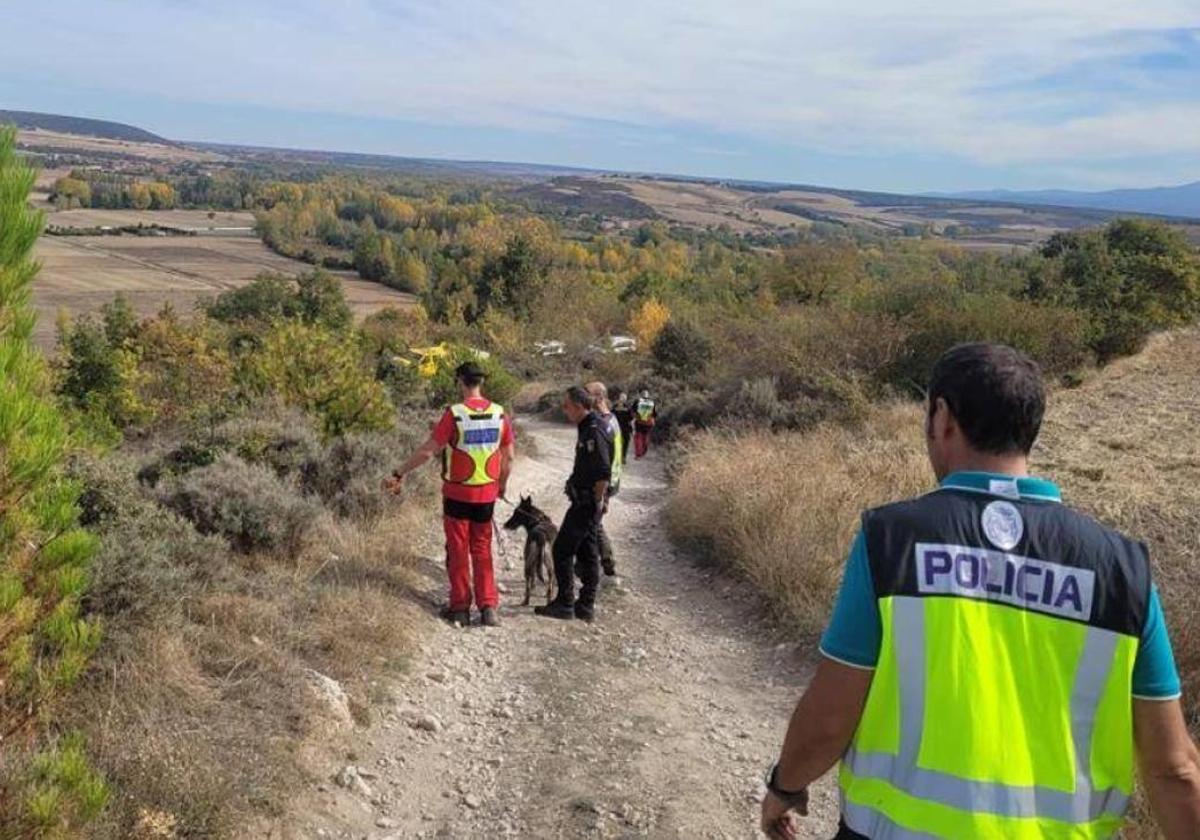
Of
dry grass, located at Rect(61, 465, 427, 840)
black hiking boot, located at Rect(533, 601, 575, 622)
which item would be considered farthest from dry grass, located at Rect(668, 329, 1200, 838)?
dry grass, located at Rect(61, 465, 427, 840)

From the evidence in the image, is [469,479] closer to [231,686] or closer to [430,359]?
[231,686]

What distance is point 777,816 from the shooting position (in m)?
2.21

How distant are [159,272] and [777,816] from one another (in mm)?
82599

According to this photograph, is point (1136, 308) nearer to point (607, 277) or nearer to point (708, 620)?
point (708, 620)

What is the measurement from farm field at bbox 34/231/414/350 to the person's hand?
49418mm

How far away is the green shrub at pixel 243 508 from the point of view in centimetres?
627

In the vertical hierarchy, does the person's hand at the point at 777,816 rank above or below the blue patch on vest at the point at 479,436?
above

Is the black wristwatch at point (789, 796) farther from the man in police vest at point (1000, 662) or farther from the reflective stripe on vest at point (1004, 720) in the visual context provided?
the reflective stripe on vest at point (1004, 720)

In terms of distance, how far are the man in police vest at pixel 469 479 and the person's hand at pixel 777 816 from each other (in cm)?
408

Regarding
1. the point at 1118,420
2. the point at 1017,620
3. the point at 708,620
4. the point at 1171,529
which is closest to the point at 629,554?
the point at 708,620

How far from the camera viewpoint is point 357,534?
7215mm

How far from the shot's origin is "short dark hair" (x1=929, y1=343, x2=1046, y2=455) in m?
1.89

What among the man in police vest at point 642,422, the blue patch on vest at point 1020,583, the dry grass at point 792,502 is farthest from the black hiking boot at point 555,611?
the man in police vest at point 642,422

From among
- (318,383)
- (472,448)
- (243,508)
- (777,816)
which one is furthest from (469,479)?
(318,383)
